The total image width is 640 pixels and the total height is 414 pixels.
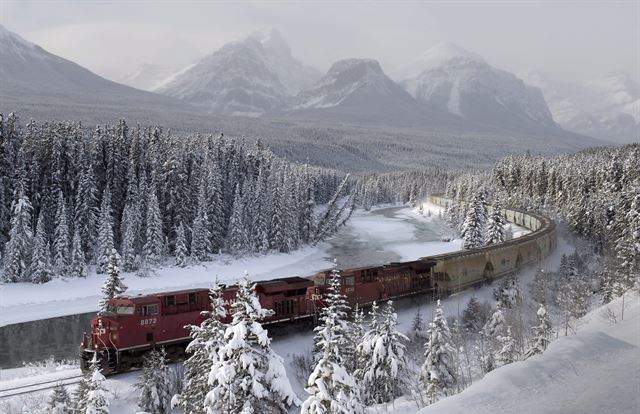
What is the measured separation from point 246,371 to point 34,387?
63.6ft

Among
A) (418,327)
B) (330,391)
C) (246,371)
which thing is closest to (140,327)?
(246,371)

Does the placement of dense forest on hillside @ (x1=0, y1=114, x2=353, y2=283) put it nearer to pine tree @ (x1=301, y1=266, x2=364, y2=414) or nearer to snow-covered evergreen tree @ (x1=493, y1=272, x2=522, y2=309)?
snow-covered evergreen tree @ (x1=493, y1=272, x2=522, y2=309)

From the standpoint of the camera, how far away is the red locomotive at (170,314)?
3288cm

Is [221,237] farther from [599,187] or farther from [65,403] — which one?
[599,187]

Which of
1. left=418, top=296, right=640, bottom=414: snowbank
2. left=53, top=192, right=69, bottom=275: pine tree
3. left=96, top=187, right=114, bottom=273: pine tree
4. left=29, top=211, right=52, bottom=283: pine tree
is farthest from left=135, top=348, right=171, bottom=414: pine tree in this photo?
left=53, top=192, right=69, bottom=275: pine tree

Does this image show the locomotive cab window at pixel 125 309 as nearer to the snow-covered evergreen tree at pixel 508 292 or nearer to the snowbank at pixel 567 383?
the snowbank at pixel 567 383

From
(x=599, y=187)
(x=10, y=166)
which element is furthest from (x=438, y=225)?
(x=10, y=166)

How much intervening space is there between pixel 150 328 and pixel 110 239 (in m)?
41.8

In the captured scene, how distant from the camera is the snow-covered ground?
60.7 metres

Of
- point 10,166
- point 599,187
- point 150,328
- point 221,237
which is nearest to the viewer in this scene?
point 150,328

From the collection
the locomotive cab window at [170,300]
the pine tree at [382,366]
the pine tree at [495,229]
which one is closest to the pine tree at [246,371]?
the pine tree at [382,366]

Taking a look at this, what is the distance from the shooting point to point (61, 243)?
6925cm

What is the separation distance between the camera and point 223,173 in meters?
97.3

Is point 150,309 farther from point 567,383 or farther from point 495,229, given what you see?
point 495,229
